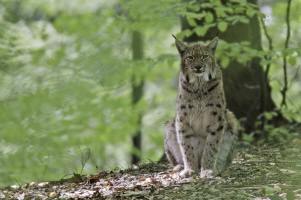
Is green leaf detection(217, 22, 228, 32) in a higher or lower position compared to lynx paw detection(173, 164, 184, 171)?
higher

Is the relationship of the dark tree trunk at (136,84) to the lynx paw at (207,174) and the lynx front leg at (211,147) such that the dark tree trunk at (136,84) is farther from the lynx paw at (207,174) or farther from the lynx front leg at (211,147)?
the lynx paw at (207,174)

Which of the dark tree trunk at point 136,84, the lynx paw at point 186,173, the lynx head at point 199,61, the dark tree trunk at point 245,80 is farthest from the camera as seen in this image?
the dark tree trunk at point 136,84

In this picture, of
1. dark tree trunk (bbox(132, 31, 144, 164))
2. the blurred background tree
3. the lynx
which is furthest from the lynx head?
dark tree trunk (bbox(132, 31, 144, 164))

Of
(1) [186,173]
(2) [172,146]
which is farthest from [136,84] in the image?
(1) [186,173]

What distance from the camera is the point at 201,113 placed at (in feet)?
16.7

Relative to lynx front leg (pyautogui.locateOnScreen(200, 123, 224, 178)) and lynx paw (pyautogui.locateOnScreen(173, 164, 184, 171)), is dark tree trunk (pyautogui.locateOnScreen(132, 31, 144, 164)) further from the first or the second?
lynx front leg (pyautogui.locateOnScreen(200, 123, 224, 178))

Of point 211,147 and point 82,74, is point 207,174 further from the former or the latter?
point 82,74

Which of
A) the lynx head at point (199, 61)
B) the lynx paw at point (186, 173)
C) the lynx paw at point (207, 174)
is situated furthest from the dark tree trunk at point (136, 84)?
the lynx paw at point (207, 174)

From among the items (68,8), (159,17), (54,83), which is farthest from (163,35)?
(54,83)

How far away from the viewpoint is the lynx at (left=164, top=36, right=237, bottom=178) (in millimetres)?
5055

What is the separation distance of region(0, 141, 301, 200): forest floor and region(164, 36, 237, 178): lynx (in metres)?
0.26

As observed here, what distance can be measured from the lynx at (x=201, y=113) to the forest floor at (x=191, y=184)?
26cm

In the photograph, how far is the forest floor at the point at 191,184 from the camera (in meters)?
3.69

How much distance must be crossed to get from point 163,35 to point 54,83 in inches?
267
